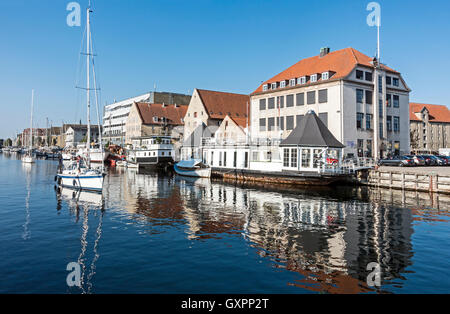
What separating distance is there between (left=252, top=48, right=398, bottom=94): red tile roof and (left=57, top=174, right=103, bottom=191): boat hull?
39.3m

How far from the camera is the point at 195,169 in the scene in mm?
51812

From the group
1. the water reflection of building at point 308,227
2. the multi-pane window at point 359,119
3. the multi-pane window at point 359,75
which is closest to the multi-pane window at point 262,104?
the multi-pane window at point 359,75

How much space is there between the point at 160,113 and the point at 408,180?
76756mm

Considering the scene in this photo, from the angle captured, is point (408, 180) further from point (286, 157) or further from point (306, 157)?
point (286, 157)

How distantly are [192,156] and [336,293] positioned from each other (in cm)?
5943

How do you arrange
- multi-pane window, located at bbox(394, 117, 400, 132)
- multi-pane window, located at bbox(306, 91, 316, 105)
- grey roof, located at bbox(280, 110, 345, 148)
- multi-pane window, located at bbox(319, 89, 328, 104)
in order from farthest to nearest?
multi-pane window, located at bbox(394, 117, 400, 132) < multi-pane window, located at bbox(306, 91, 316, 105) < multi-pane window, located at bbox(319, 89, 328, 104) < grey roof, located at bbox(280, 110, 345, 148)

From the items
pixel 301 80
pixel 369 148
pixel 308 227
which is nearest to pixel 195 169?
pixel 301 80

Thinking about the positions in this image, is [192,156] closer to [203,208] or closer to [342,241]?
[203,208]

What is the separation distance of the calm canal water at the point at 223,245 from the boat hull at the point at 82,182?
12.0 feet

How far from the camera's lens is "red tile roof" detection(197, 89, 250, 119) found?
3128 inches

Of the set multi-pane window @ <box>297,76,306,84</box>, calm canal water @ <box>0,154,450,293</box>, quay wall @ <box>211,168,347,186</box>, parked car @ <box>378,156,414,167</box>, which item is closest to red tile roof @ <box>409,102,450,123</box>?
multi-pane window @ <box>297,76,306,84</box>

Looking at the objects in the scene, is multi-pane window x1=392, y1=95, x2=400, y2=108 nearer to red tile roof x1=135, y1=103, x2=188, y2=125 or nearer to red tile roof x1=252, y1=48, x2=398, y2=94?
red tile roof x1=252, y1=48, x2=398, y2=94
